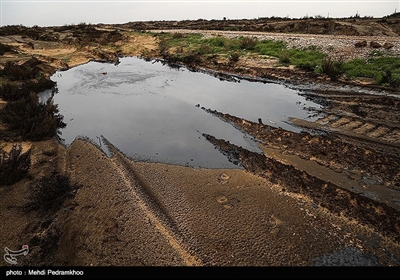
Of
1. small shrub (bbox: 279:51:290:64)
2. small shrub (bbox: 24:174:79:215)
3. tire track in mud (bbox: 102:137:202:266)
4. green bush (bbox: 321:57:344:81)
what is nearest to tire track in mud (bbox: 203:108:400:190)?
tire track in mud (bbox: 102:137:202:266)

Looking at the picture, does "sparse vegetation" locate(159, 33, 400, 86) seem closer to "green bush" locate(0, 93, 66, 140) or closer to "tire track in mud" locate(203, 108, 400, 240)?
"tire track in mud" locate(203, 108, 400, 240)

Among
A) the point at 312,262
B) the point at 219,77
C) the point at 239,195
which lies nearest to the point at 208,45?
the point at 219,77

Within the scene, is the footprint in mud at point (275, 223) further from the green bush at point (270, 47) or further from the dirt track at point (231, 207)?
the green bush at point (270, 47)

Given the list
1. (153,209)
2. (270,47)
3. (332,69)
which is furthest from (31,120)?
(270,47)

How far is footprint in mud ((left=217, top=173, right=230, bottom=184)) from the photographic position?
18.6 ft

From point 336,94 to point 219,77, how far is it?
640 centimetres

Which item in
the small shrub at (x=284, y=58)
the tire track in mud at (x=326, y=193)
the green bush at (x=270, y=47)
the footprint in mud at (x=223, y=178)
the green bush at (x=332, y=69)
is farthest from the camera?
the green bush at (x=270, y=47)

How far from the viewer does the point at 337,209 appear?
4730mm

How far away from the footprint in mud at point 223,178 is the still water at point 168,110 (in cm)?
43

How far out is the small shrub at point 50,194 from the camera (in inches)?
191

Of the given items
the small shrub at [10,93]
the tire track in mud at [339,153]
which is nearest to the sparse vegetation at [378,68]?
the tire track in mud at [339,153]
